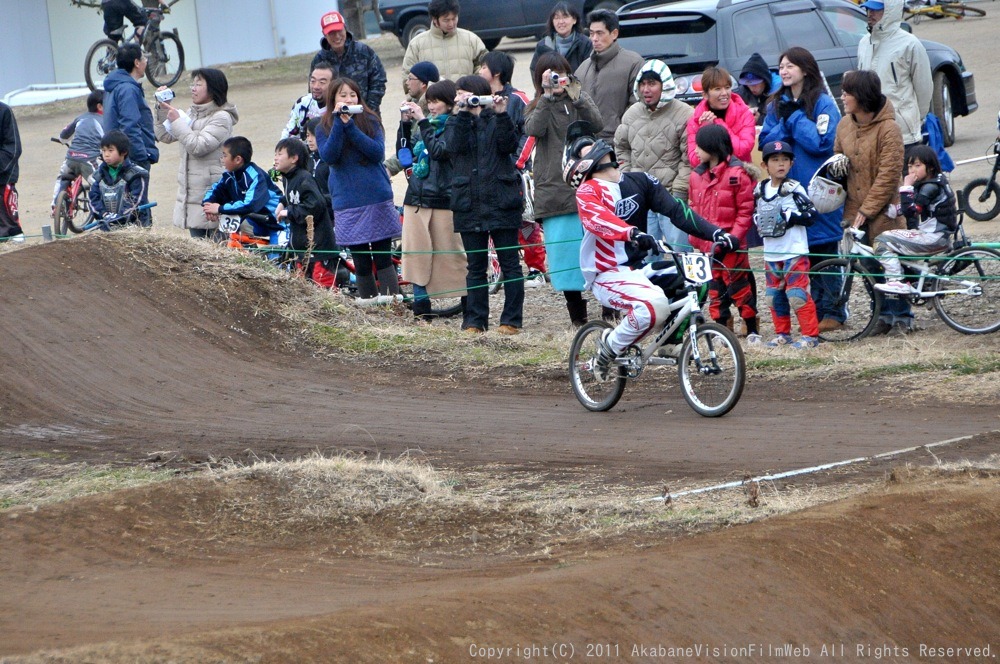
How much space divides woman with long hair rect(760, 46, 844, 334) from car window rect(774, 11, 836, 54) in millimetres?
4660

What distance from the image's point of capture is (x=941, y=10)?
26109 millimetres

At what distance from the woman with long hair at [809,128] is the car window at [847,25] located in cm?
506

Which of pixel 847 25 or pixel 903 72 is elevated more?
pixel 847 25

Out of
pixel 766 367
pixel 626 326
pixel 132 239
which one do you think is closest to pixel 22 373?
pixel 132 239

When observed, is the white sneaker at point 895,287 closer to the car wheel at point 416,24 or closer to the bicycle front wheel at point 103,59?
the bicycle front wheel at point 103,59

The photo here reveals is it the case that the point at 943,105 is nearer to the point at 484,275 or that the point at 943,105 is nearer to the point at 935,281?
the point at 935,281

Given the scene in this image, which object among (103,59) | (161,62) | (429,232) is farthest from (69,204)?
(161,62)

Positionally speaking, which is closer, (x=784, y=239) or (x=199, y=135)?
(x=784, y=239)

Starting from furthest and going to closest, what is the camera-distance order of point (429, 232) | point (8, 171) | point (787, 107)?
point (8, 171) < point (429, 232) < point (787, 107)

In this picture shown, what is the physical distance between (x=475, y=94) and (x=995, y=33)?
728 inches

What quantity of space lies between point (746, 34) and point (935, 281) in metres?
5.53

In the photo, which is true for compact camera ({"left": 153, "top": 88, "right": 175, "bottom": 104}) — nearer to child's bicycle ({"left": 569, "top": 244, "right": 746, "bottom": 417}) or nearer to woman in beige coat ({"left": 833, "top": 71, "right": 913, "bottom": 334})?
child's bicycle ({"left": 569, "top": 244, "right": 746, "bottom": 417})

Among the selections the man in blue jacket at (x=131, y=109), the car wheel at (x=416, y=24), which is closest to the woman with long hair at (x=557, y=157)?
the man in blue jacket at (x=131, y=109)

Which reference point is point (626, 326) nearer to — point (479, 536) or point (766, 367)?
point (766, 367)
